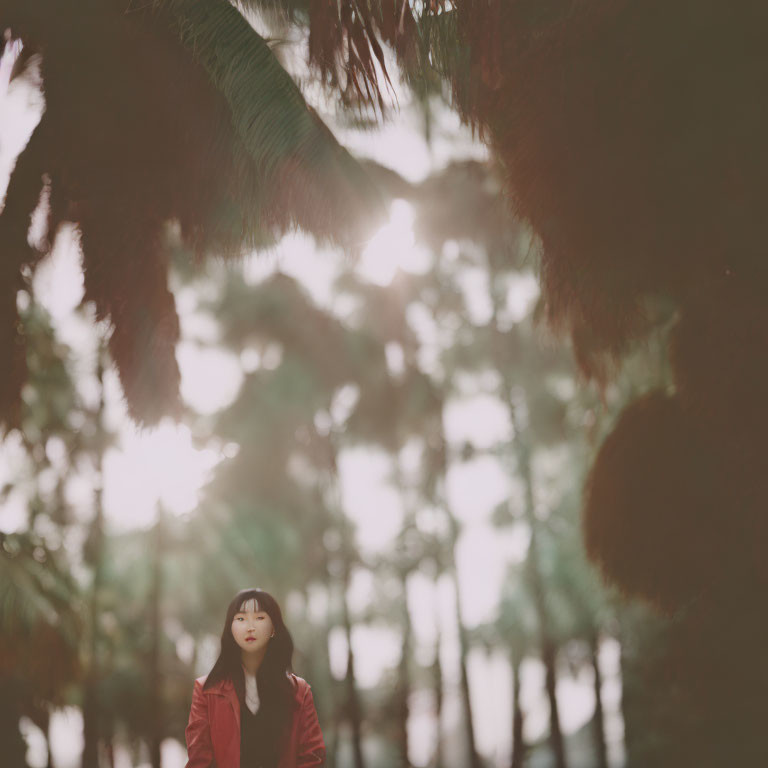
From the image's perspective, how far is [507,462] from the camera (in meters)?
14.3

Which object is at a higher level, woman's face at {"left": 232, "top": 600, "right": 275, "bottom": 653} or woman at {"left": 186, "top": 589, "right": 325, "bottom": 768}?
woman's face at {"left": 232, "top": 600, "right": 275, "bottom": 653}

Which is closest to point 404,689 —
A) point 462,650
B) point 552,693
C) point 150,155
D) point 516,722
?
point 516,722

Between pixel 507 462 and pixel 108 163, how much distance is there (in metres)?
10.7

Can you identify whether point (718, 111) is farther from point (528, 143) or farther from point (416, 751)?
Answer: point (416, 751)

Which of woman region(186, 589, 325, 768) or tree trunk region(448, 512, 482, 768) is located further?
tree trunk region(448, 512, 482, 768)

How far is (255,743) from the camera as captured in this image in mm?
3029

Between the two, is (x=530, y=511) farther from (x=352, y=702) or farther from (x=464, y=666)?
(x=352, y=702)

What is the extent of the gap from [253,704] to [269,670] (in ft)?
0.46

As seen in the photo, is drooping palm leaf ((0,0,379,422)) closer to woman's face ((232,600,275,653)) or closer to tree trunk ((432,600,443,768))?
woman's face ((232,600,275,653))

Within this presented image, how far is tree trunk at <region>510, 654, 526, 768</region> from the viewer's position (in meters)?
17.0

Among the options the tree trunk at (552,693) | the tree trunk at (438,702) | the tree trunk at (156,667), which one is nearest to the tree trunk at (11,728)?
the tree trunk at (156,667)

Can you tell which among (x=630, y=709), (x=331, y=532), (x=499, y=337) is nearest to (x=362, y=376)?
(x=499, y=337)

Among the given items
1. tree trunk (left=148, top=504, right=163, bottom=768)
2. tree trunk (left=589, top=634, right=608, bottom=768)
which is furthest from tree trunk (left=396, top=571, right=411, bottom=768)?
tree trunk (left=148, top=504, right=163, bottom=768)

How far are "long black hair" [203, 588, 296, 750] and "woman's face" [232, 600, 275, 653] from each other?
0.7 inches
